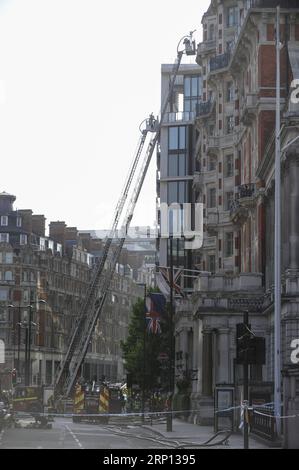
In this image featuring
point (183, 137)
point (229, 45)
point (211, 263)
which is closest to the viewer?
point (229, 45)

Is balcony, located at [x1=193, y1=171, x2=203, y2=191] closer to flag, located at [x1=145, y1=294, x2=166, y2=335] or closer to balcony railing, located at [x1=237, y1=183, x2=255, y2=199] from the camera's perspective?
balcony railing, located at [x1=237, y1=183, x2=255, y2=199]

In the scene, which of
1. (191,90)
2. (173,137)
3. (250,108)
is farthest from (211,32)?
(250,108)

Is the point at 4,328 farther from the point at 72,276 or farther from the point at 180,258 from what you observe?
the point at 180,258

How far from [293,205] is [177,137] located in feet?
198

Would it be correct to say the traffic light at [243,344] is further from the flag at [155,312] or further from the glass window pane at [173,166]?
the glass window pane at [173,166]

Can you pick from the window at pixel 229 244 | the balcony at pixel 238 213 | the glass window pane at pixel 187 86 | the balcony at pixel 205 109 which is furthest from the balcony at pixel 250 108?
the glass window pane at pixel 187 86

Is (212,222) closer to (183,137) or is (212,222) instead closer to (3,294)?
(183,137)

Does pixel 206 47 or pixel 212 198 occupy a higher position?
pixel 206 47

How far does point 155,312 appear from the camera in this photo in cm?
6319

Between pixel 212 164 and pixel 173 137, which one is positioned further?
pixel 173 137

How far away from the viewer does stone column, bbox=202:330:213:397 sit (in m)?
62.8

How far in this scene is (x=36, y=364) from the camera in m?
130

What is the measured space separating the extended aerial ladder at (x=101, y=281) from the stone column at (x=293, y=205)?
35658 mm

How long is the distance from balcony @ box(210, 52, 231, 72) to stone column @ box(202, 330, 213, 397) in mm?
26446
